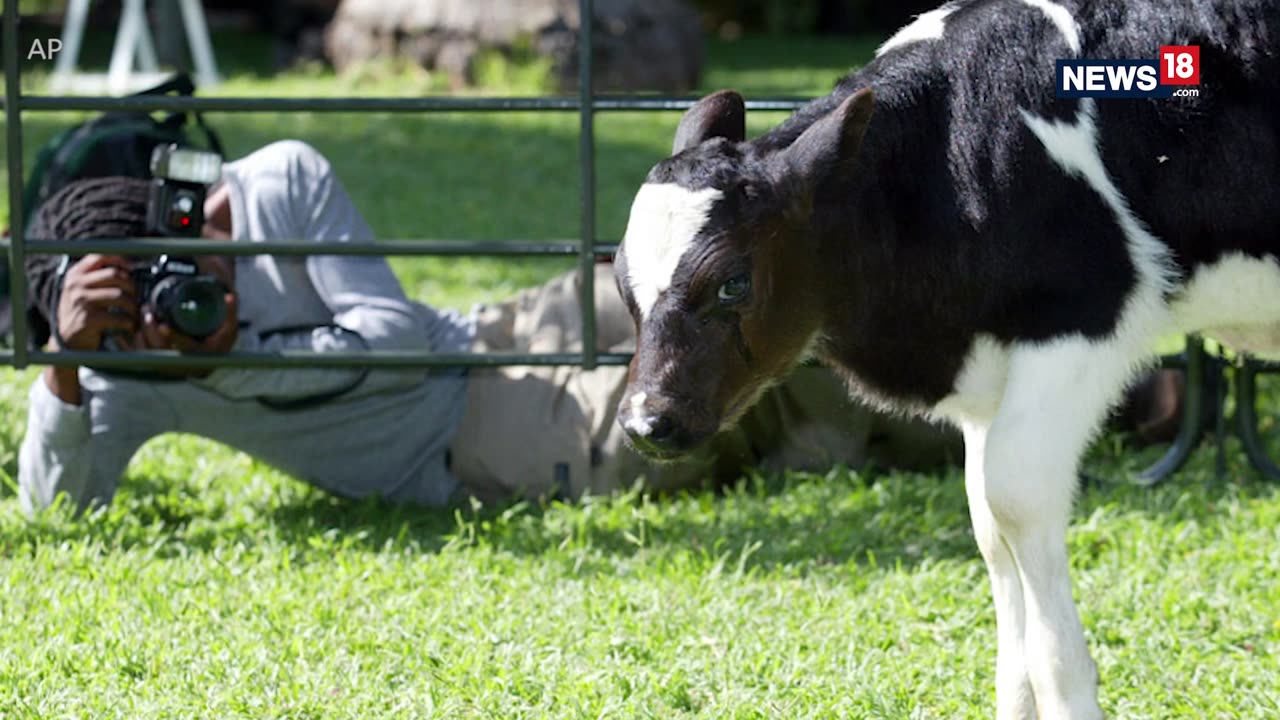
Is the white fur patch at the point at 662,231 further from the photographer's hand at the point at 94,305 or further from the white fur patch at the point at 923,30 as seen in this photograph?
the photographer's hand at the point at 94,305

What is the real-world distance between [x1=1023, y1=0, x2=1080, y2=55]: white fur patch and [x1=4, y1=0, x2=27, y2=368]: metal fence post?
108 inches

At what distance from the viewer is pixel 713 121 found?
3217 mm

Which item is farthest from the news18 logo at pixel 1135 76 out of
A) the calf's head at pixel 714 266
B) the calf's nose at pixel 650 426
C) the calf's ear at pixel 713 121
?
the calf's nose at pixel 650 426

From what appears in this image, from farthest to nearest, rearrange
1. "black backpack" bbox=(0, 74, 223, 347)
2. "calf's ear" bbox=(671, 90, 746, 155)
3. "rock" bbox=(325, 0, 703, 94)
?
"rock" bbox=(325, 0, 703, 94), "black backpack" bbox=(0, 74, 223, 347), "calf's ear" bbox=(671, 90, 746, 155)

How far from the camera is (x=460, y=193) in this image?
927cm

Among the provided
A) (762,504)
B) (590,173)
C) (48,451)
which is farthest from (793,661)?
(48,451)

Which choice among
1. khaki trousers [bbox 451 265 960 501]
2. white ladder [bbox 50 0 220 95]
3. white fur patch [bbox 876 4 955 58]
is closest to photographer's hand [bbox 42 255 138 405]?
khaki trousers [bbox 451 265 960 501]

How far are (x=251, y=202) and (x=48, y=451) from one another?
2.87ft

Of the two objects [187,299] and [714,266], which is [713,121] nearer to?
[714,266]

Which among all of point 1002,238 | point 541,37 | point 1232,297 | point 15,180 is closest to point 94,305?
point 15,180

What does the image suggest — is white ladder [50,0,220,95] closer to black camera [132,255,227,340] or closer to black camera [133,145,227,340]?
black camera [133,145,227,340]

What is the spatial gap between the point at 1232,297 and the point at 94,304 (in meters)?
2.93

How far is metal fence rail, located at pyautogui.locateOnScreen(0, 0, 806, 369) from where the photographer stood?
465 centimetres

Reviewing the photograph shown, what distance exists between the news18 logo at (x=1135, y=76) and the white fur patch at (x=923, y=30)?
10.4 inches
